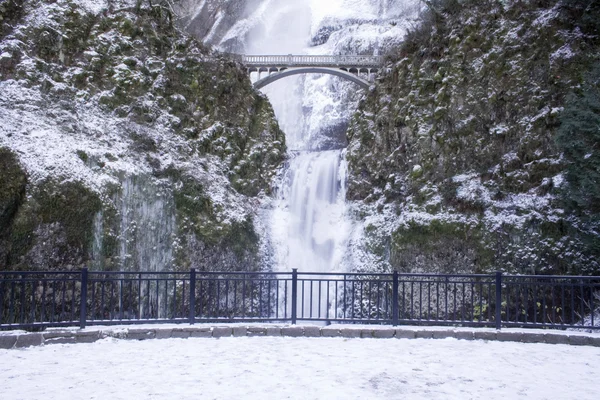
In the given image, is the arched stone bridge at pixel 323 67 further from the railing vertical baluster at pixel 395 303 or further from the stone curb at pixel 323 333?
the stone curb at pixel 323 333

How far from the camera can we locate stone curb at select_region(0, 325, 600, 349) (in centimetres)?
909

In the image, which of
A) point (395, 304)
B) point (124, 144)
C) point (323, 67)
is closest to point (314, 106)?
point (323, 67)

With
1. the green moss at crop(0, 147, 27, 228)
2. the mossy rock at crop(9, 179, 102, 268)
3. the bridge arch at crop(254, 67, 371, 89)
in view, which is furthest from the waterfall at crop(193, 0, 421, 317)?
the green moss at crop(0, 147, 27, 228)

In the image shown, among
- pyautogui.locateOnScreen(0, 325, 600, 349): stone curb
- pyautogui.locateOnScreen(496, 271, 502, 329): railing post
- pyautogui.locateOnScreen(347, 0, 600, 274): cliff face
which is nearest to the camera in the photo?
pyautogui.locateOnScreen(0, 325, 600, 349): stone curb

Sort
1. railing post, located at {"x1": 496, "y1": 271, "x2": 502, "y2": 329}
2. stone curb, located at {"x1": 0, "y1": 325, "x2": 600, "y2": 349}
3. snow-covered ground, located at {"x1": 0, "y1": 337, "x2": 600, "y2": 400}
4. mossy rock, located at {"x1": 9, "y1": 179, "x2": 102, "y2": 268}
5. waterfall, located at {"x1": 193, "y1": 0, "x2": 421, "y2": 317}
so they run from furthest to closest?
1. waterfall, located at {"x1": 193, "y1": 0, "x2": 421, "y2": 317}
2. mossy rock, located at {"x1": 9, "y1": 179, "x2": 102, "y2": 268}
3. railing post, located at {"x1": 496, "y1": 271, "x2": 502, "y2": 329}
4. stone curb, located at {"x1": 0, "y1": 325, "x2": 600, "y2": 349}
5. snow-covered ground, located at {"x1": 0, "y1": 337, "x2": 600, "y2": 400}

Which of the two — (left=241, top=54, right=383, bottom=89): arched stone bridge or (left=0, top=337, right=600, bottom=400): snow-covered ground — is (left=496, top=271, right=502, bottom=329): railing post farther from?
(left=241, top=54, right=383, bottom=89): arched stone bridge

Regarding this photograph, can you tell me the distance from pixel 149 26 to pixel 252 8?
33951 millimetres

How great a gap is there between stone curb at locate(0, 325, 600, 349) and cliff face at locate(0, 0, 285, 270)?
30.4ft

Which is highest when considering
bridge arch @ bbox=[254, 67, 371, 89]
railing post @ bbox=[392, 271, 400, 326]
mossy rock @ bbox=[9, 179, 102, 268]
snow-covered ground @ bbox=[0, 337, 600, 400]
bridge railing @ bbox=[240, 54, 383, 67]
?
bridge railing @ bbox=[240, 54, 383, 67]

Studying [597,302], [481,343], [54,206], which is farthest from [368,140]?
[481,343]

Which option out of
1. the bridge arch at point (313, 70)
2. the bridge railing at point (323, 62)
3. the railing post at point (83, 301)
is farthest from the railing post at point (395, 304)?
the bridge railing at point (323, 62)

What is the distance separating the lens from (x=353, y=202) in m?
23.7

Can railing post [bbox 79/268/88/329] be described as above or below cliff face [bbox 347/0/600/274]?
below

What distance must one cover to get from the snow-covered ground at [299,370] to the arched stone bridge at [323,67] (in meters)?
25.2
